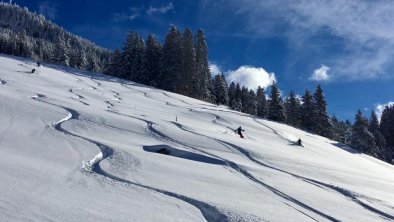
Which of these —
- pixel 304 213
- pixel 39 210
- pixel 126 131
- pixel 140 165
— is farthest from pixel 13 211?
pixel 126 131

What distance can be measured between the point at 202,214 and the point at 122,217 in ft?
4.32

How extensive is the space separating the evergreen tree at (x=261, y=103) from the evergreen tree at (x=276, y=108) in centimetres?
1734

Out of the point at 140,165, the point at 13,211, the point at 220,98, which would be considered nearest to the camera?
the point at 13,211

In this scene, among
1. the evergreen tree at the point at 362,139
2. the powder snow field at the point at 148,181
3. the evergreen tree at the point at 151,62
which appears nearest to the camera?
the powder snow field at the point at 148,181

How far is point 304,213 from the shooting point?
7.29m

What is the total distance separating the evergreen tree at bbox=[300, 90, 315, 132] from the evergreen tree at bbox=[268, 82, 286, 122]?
307 cm

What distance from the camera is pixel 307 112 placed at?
62.6m

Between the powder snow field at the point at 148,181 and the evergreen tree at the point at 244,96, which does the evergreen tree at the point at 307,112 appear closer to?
the evergreen tree at the point at 244,96

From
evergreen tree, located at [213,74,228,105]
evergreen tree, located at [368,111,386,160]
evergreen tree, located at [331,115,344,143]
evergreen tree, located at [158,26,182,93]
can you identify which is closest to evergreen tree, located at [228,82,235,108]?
evergreen tree, located at [213,74,228,105]

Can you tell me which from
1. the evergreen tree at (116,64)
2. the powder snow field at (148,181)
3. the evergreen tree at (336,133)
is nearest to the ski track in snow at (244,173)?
the powder snow field at (148,181)

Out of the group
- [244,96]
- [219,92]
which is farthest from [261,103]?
[219,92]

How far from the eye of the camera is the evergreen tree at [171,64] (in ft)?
216

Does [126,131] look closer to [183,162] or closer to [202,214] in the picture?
[183,162]

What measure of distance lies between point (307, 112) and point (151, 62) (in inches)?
1106
